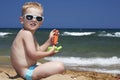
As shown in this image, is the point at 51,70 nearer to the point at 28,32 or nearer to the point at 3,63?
the point at 28,32

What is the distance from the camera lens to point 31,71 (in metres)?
4.21

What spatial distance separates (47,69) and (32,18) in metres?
0.64

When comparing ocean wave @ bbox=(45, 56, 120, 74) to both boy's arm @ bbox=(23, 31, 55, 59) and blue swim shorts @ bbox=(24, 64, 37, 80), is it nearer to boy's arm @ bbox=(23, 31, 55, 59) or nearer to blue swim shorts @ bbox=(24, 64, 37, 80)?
blue swim shorts @ bbox=(24, 64, 37, 80)

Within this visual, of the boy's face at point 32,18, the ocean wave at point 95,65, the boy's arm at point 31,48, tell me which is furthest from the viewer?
the ocean wave at point 95,65

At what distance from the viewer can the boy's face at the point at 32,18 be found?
4199 mm

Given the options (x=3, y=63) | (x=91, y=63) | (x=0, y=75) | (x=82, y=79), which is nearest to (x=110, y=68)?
(x=91, y=63)

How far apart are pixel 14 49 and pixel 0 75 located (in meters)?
0.54

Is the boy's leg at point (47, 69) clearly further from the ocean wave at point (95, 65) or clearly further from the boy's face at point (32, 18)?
the ocean wave at point (95, 65)

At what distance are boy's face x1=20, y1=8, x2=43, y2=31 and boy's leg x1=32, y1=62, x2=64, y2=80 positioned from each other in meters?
0.48

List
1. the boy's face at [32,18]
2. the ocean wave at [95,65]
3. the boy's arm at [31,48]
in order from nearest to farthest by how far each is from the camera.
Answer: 1. the boy's arm at [31,48]
2. the boy's face at [32,18]
3. the ocean wave at [95,65]

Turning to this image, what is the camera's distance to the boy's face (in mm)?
4199

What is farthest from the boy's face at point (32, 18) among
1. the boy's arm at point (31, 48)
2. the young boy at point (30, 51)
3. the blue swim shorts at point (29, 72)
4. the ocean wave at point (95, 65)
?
the ocean wave at point (95, 65)

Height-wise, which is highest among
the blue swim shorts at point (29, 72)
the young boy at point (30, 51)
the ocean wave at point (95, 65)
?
the young boy at point (30, 51)

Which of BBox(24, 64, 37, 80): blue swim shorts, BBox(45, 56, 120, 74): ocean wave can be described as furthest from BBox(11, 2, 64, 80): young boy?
BBox(45, 56, 120, 74): ocean wave
